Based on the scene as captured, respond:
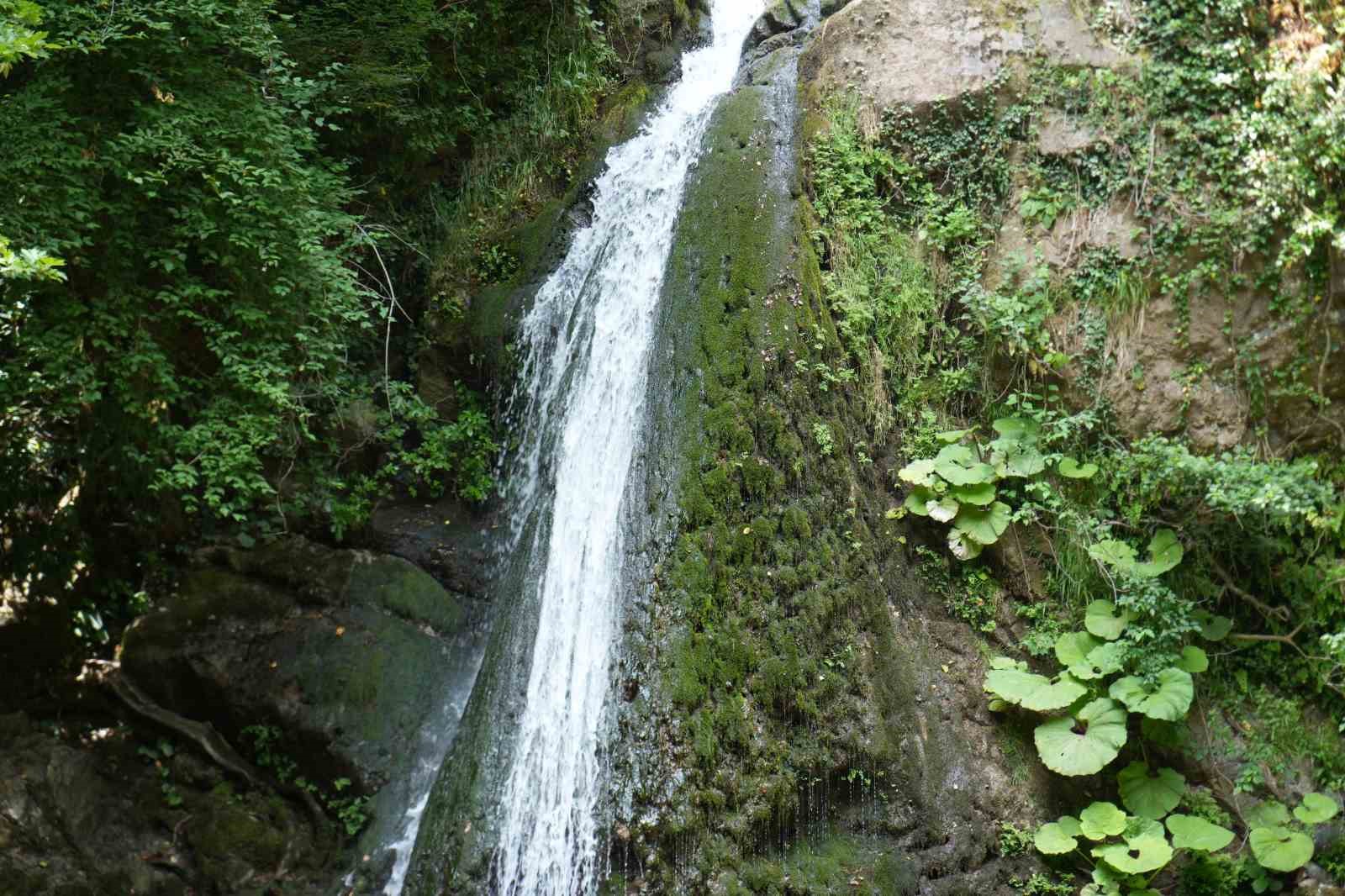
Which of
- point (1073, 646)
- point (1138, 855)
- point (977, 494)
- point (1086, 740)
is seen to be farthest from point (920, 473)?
point (1138, 855)

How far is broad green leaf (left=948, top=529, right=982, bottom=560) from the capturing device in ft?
15.3

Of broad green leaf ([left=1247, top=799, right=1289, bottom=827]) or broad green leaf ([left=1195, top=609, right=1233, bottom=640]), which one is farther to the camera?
broad green leaf ([left=1195, top=609, right=1233, bottom=640])

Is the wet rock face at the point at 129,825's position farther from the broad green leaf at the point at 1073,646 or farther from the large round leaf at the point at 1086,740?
the broad green leaf at the point at 1073,646

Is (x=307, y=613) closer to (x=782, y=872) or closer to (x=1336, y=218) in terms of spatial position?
(x=782, y=872)

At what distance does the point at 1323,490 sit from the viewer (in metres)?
4.10

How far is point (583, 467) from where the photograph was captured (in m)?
5.14

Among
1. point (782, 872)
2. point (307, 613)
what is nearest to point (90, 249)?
point (307, 613)

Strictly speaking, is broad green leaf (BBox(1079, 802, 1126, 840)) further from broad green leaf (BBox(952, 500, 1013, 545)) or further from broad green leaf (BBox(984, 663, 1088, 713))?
broad green leaf (BBox(952, 500, 1013, 545))

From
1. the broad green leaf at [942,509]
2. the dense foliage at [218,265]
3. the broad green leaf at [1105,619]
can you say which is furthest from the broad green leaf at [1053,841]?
the dense foliage at [218,265]

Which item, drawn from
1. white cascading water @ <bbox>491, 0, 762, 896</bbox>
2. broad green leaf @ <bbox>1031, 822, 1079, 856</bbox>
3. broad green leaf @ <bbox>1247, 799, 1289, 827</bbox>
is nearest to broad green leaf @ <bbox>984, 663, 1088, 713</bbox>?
broad green leaf @ <bbox>1031, 822, 1079, 856</bbox>

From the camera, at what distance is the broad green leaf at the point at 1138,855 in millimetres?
3834

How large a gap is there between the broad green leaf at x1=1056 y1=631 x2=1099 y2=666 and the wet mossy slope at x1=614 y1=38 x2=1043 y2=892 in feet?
1.46

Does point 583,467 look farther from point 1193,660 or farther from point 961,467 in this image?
point 1193,660

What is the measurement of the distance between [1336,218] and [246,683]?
21.0 feet
